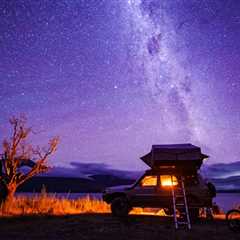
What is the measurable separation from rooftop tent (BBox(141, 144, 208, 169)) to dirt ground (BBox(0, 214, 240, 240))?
1.96m

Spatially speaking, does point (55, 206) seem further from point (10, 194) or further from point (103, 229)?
point (103, 229)

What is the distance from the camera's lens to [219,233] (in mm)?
12297

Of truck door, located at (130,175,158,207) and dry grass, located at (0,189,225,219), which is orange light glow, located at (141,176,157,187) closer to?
truck door, located at (130,175,158,207)

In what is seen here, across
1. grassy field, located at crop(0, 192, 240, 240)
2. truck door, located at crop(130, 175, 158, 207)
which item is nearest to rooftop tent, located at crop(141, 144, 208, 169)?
grassy field, located at crop(0, 192, 240, 240)

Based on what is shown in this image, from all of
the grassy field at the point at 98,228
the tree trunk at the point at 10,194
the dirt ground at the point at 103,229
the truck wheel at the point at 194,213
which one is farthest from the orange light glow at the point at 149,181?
the tree trunk at the point at 10,194

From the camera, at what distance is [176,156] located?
43.8ft

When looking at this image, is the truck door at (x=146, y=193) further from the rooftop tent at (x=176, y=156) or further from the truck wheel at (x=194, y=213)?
the rooftop tent at (x=176, y=156)

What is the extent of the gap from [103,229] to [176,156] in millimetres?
3106

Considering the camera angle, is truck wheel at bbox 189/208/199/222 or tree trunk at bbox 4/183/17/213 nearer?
Result: truck wheel at bbox 189/208/199/222

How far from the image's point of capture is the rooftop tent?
13.3 m

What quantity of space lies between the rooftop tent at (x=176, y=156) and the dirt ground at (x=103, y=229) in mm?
1956

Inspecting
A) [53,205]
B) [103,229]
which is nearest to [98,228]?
[103,229]

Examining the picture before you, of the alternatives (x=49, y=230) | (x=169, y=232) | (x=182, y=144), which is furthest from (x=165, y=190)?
(x=49, y=230)

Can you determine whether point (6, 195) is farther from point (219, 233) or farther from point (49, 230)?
point (219, 233)
